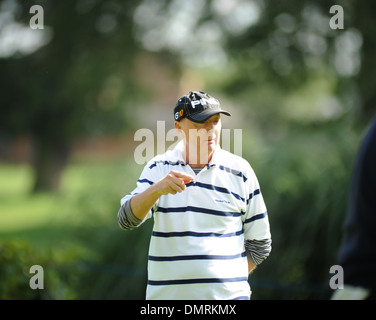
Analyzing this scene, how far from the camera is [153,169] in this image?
8.28ft

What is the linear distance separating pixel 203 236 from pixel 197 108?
23.6 inches

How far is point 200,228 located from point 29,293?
2955 millimetres

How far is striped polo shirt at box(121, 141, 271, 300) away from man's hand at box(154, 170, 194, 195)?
18cm

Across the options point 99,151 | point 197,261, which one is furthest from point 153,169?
point 99,151

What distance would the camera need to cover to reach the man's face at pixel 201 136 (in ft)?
7.96

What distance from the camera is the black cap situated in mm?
2404

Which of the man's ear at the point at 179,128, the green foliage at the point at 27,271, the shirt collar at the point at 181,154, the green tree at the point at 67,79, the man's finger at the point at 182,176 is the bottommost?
the green foliage at the point at 27,271

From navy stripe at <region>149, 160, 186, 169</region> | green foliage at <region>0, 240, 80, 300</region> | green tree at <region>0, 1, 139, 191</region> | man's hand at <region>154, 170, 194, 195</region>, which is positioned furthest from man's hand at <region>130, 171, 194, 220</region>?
green tree at <region>0, 1, 139, 191</region>

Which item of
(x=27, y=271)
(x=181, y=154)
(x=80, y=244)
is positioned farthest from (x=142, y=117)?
(x=181, y=154)

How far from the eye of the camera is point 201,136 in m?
2.44

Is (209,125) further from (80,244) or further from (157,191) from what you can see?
(80,244)

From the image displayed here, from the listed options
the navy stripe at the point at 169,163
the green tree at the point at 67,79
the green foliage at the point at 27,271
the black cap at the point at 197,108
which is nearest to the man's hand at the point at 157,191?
the navy stripe at the point at 169,163

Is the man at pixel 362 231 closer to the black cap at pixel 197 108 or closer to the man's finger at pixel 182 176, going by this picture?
the man's finger at pixel 182 176

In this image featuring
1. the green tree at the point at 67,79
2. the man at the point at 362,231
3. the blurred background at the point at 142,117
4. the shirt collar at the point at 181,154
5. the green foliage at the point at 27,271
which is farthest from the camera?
the green tree at the point at 67,79
